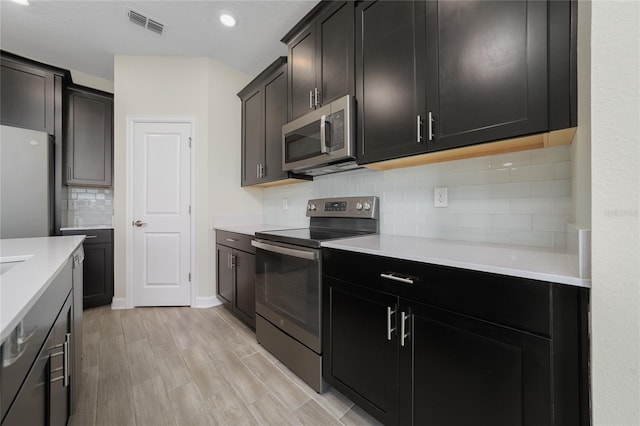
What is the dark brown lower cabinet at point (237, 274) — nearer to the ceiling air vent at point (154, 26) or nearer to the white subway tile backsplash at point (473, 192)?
the white subway tile backsplash at point (473, 192)

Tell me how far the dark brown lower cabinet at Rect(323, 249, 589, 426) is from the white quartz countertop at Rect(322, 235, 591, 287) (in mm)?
29

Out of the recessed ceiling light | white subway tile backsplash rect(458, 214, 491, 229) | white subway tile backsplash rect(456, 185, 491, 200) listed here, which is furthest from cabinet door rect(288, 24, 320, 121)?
white subway tile backsplash rect(458, 214, 491, 229)

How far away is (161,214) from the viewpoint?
2828 millimetres

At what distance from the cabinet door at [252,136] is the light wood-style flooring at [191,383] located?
1.60 metres

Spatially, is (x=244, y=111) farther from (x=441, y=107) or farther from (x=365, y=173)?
(x=441, y=107)

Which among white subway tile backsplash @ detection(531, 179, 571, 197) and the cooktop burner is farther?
the cooktop burner

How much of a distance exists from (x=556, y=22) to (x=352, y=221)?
4.70 feet

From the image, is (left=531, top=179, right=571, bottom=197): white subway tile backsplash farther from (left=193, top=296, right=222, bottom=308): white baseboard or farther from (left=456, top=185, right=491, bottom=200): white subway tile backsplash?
(left=193, top=296, right=222, bottom=308): white baseboard

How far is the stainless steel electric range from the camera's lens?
4.88ft

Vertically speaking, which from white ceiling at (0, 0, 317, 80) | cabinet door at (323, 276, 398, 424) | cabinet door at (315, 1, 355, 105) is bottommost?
cabinet door at (323, 276, 398, 424)

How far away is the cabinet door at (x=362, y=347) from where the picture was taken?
113cm

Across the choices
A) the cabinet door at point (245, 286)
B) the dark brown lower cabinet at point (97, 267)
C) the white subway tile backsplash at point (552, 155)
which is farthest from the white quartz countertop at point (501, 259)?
the dark brown lower cabinet at point (97, 267)

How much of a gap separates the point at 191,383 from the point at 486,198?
81.0 inches

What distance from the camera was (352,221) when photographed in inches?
77.5
